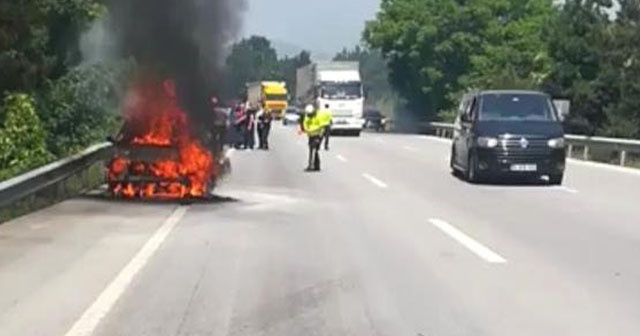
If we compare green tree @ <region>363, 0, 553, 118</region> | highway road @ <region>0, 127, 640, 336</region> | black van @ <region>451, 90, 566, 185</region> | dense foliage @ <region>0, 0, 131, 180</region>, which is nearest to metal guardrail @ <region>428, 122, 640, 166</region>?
black van @ <region>451, 90, 566, 185</region>

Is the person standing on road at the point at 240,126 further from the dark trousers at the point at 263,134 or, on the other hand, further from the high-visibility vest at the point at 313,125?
the high-visibility vest at the point at 313,125

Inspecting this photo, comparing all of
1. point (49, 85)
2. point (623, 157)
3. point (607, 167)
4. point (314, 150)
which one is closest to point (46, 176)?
point (314, 150)

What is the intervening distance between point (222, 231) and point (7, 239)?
2554 mm

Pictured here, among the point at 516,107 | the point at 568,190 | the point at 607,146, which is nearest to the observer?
the point at 568,190

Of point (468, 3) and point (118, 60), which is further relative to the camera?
point (468, 3)

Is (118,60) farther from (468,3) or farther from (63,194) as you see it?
(468,3)

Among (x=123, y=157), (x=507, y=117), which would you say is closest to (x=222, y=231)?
(x=123, y=157)

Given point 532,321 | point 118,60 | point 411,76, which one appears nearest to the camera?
point 532,321

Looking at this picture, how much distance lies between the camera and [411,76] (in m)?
79.0

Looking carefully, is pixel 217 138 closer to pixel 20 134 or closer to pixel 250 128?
pixel 20 134

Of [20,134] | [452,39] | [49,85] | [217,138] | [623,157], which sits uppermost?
[452,39]

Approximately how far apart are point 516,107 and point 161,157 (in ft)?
29.7

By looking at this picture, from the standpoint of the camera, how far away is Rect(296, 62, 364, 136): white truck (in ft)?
180

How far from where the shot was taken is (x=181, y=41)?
1984 cm
